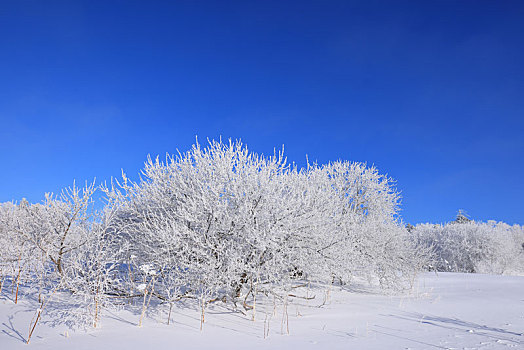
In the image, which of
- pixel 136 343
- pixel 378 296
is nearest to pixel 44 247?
→ pixel 136 343

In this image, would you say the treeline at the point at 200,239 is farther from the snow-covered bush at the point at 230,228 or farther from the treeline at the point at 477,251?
the treeline at the point at 477,251

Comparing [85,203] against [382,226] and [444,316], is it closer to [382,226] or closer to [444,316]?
[444,316]

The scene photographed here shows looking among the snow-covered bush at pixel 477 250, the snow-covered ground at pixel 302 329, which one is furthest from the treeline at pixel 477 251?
the snow-covered ground at pixel 302 329

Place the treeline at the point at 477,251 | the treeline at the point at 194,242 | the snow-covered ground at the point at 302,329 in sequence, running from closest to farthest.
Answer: the snow-covered ground at the point at 302,329
the treeline at the point at 194,242
the treeline at the point at 477,251

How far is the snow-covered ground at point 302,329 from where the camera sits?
205 inches

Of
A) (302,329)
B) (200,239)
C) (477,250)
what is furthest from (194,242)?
(477,250)

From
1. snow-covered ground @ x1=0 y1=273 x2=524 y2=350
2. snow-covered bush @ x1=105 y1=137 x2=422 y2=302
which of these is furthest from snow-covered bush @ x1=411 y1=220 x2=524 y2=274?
snow-covered bush @ x1=105 y1=137 x2=422 y2=302

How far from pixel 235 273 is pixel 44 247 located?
525 centimetres

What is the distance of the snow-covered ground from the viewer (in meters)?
5.21

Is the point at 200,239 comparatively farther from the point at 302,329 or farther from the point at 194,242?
the point at 302,329

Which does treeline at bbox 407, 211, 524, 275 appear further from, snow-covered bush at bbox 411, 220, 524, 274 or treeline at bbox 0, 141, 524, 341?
treeline at bbox 0, 141, 524, 341

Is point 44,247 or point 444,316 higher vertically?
point 44,247

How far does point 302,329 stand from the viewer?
6.49 m

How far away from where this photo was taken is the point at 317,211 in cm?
808
